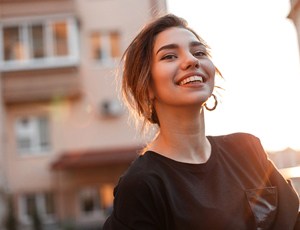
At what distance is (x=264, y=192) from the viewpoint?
158 centimetres

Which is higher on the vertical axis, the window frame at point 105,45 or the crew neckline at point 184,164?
the window frame at point 105,45

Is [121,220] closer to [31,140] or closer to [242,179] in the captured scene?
[242,179]

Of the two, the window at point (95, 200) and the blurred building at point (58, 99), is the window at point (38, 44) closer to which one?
the blurred building at point (58, 99)

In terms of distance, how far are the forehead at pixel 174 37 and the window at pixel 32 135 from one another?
15.9m

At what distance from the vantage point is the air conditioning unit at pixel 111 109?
55.0ft

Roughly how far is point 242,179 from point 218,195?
109 mm

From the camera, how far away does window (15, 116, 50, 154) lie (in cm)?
1717

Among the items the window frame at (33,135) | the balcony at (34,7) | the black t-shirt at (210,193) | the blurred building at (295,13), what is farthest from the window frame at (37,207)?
the black t-shirt at (210,193)

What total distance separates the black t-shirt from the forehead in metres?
0.29

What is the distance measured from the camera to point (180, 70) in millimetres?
1541

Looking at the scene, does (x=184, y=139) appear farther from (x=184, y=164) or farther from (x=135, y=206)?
(x=135, y=206)

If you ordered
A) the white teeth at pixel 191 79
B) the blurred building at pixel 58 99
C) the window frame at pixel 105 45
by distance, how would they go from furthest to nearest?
the window frame at pixel 105 45
the blurred building at pixel 58 99
the white teeth at pixel 191 79

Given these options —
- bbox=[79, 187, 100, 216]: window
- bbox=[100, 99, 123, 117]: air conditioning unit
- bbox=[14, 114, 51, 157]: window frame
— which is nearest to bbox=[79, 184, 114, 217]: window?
bbox=[79, 187, 100, 216]: window

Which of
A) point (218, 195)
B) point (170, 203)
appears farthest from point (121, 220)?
point (218, 195)
